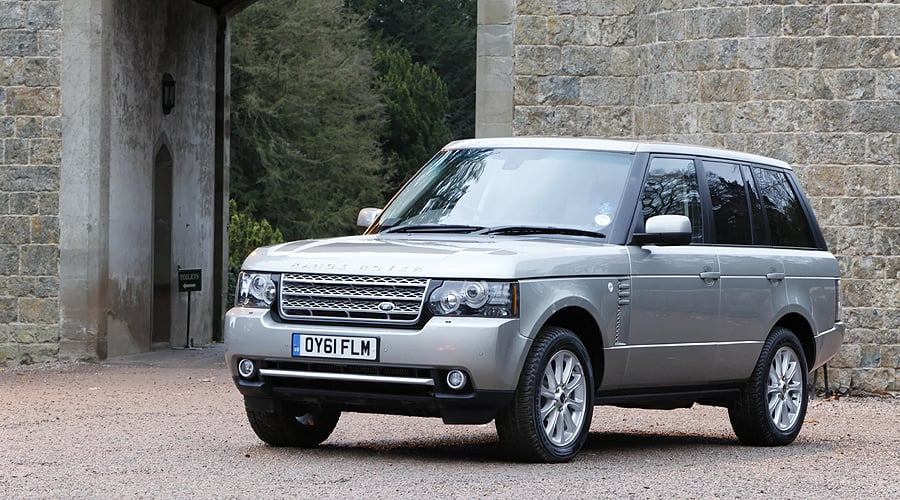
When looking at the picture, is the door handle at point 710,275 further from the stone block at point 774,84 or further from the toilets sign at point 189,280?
the toilets sign at point 189,280

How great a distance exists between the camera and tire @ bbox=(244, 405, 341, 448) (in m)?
9.06

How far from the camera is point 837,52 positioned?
601 inches

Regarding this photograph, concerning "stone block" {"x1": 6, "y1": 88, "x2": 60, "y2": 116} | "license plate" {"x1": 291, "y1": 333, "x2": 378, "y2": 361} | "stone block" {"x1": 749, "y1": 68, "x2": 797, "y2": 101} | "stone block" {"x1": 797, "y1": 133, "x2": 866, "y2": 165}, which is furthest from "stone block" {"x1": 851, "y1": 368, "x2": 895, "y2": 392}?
"stone block" {"x1": 6, "y1": 88, "x2": 60, "y2": 116}

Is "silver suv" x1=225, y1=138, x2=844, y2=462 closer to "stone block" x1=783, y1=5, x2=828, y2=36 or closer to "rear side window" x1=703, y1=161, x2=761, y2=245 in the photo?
"rear side window" x1=703, y1=161, x2=761, y2=245

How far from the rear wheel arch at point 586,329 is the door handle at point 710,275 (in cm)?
105

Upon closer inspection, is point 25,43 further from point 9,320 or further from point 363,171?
point 363,171

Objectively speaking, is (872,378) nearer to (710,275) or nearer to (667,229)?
(710,275)

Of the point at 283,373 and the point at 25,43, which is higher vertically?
the point at 25,43

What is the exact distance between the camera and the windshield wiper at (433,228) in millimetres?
9180

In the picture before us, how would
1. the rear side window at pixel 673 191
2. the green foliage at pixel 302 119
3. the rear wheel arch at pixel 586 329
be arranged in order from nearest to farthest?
1. the rear wheel arch at pixel 586 329
2. the rear side window at pixel 673 191
3. the green foliage at pixel 302 119

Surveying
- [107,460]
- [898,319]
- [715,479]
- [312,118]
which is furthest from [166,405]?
[312,118]

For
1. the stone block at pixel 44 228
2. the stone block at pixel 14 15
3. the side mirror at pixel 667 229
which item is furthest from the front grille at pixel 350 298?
the stone block at pixel 14 15

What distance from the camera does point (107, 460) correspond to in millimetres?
8789

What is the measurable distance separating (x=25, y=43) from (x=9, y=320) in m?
2.91
